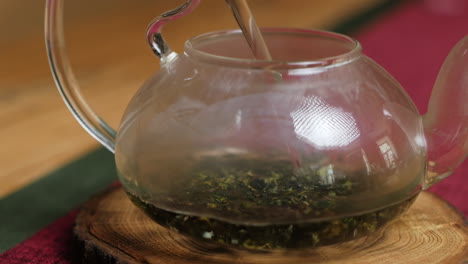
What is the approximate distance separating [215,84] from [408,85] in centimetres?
100

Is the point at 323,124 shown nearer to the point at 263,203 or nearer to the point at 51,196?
the point at 263,203

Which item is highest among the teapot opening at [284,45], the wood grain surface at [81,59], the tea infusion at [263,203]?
the teapot opening at [284,45]

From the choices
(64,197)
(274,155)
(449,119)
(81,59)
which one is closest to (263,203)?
(274,155)

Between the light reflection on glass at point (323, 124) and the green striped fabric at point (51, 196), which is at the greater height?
the light reflection on glass at point (323, 124)

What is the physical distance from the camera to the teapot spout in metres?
0.64

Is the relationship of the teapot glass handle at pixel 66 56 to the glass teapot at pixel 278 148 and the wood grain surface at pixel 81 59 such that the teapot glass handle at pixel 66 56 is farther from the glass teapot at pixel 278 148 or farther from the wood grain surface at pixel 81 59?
the wood grain surface at pixel 81 59

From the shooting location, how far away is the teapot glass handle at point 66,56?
66cm

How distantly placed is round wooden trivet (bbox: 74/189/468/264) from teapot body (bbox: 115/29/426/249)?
0.03m

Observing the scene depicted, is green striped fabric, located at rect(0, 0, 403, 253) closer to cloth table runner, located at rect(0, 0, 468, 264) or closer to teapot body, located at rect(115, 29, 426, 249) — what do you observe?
cloth table runner, located at rect(0, 0, 468, 264)

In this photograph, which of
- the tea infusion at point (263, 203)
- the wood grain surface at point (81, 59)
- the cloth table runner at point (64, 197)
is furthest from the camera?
the wood grain surface at point (81, 59)

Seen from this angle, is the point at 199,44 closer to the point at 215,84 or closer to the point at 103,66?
the point at 215,84

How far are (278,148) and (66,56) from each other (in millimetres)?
257

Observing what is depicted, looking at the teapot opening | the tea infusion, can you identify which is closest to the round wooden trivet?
the tea infusion

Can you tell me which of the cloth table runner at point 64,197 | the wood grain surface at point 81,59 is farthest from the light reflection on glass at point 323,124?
the wood grain surface at point 81,59
